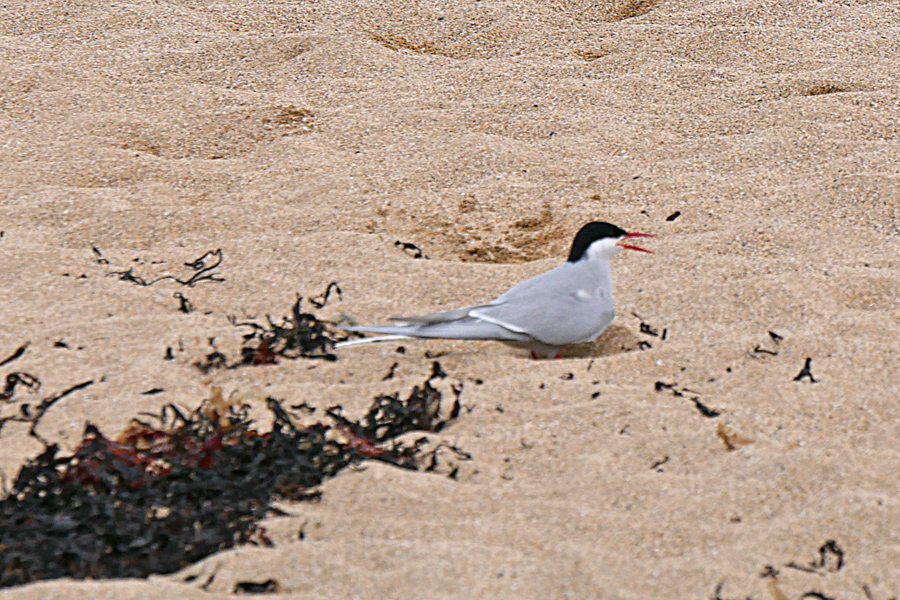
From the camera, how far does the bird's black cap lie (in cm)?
258

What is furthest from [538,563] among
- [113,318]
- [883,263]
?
[883,263]

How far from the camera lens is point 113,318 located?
2484 mm

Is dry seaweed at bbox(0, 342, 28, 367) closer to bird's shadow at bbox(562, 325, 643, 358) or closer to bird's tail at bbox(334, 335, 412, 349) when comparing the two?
bird's tail at bbox(334, 335, 412, 349)

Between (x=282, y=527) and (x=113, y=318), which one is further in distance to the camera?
(x=113, y=318)

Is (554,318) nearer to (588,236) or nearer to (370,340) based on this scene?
(588,236)

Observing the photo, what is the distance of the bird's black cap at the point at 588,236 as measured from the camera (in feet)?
8.48

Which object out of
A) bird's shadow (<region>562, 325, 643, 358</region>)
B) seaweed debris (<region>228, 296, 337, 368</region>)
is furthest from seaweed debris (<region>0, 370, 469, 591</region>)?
bird's shadow (<region>562, 325, 643, 358</region>)

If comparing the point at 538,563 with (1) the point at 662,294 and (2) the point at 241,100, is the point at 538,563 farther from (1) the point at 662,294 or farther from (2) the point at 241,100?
(2) the point at 241,100

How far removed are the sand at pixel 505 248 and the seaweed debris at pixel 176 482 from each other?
76 mm

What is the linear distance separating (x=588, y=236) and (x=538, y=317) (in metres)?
0.30

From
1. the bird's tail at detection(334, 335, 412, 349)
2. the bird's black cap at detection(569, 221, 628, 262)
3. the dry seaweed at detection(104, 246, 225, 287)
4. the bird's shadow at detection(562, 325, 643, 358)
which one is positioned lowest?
the bird's shadow at detection(562, 325, 643, 358)

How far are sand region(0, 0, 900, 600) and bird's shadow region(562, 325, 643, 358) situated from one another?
0.07 feet

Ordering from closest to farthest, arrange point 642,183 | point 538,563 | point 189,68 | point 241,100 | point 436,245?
point 538,563 < point 436,245 < point 642,183 < point 241,100 < point 189,68

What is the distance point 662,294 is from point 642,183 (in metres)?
0.60
